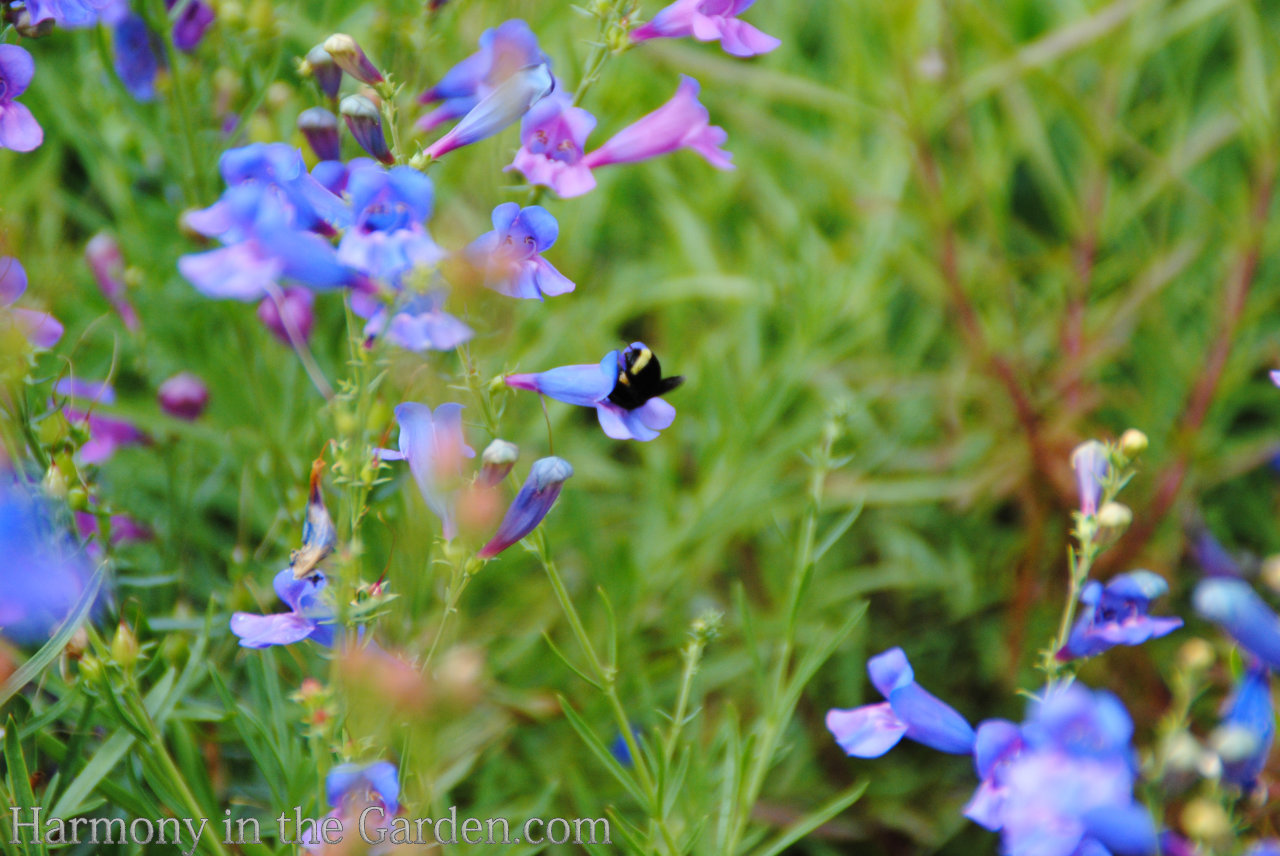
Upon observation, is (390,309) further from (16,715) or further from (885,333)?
(885,333)

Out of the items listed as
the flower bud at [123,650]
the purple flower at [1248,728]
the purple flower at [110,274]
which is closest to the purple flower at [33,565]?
the flower bud at [123,650]

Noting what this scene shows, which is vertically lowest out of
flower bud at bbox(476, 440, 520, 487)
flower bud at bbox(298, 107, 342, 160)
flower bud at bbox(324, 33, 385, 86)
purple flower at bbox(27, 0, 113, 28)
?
flower bud at bbox(476, 440, 520, 487)

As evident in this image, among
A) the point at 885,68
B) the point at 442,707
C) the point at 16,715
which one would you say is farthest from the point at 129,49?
the point at 885,68

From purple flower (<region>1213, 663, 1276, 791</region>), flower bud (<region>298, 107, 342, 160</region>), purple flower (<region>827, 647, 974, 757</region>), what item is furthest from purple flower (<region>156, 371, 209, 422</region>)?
purple flower (<region>1213, 663, 1276, 791</region>)

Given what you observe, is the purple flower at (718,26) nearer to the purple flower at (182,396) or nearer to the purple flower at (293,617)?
the purple flower at (293,617)

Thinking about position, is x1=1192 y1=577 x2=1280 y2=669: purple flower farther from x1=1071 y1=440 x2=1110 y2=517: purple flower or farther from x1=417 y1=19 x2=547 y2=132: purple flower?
x1=417 y1=19 x2=547 y2=132: purple flower
